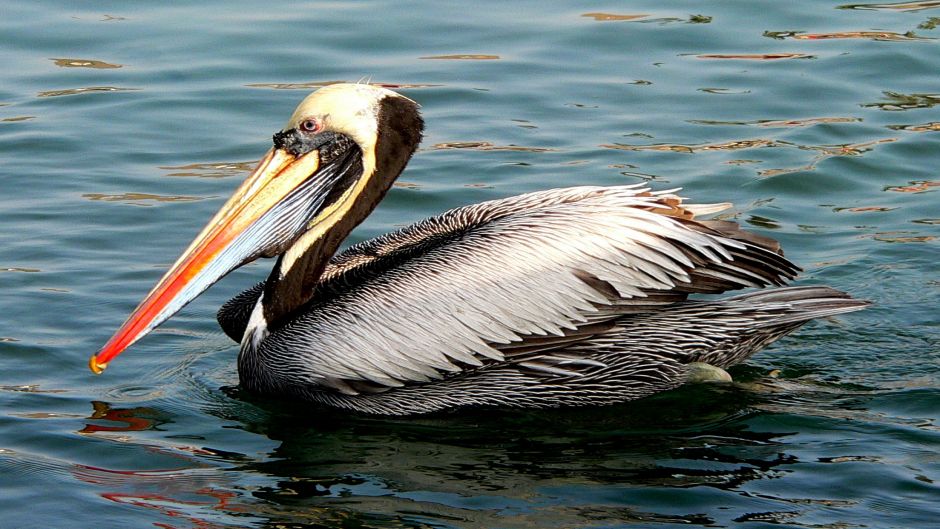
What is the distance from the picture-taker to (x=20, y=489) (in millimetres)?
5383

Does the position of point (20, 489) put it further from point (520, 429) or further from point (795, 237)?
point (795, 237)

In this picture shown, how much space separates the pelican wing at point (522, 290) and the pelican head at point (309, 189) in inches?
13.6

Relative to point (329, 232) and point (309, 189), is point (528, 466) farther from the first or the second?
point (309, 189)

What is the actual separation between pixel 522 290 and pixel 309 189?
973 millimetres

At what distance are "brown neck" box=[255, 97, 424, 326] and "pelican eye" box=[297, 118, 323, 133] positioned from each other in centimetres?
25

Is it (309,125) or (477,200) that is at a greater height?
(309,125)

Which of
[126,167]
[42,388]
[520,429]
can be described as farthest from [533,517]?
[126,167]

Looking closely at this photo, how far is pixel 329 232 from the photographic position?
6273 millimetres

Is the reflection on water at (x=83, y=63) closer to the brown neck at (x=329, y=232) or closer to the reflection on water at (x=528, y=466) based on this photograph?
the brown neck at (x=329, y=232)

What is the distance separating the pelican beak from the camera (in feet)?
19.6

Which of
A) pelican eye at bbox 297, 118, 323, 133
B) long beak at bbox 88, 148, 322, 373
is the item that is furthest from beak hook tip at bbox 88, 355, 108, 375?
pelican eye at bbox 297, 118, 323, 133

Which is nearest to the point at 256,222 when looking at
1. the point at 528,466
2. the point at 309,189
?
the point at 309,189

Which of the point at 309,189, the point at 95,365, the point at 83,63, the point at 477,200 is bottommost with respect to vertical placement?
the point at 95,365

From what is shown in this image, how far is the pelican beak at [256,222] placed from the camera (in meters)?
5.96
